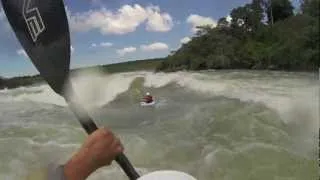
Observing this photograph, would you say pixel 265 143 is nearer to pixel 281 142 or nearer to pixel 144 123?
pixel 281 142

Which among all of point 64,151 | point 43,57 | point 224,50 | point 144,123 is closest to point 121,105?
point 144,123

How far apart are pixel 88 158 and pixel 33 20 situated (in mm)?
214

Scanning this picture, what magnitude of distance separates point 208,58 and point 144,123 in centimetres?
45

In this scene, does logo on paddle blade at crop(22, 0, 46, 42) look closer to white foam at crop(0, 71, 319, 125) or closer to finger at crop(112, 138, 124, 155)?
finger at crop(112, 138, 124, 155)

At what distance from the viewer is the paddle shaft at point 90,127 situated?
0.64m

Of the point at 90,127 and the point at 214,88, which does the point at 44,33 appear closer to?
the point at 90,127

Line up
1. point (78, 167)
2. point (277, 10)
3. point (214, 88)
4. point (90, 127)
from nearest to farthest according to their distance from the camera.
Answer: point (78, 167)
point (90, 127)
point (277, 10)
point (214, 88)

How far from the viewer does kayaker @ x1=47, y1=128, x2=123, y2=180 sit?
1.67ft

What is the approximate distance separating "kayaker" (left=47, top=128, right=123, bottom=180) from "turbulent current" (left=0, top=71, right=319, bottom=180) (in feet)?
4.67

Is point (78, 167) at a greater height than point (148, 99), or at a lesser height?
greater

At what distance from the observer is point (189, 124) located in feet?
8.43

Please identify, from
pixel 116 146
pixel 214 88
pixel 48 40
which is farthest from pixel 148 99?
pixel 116 146

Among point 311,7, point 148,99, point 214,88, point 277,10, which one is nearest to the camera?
point 311,7

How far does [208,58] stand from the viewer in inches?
92.4
